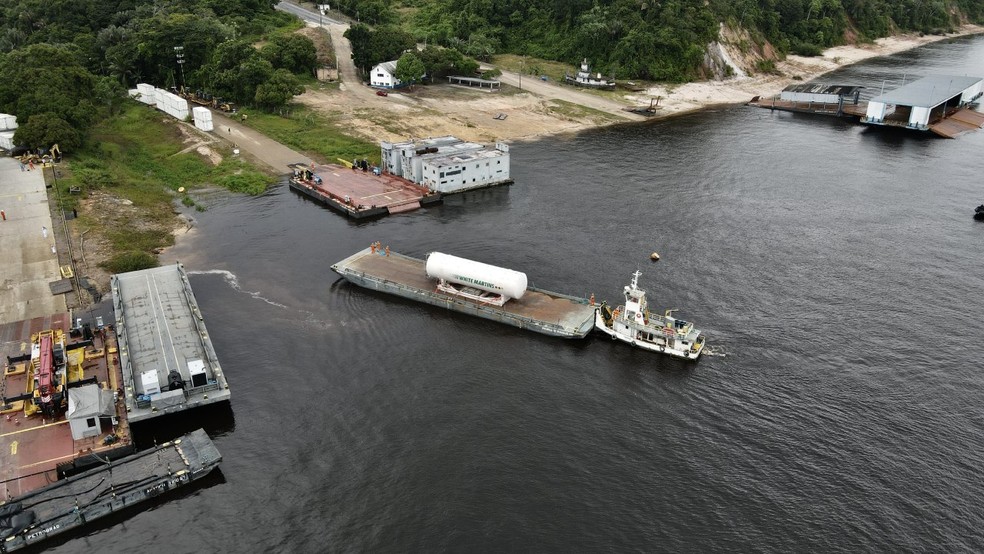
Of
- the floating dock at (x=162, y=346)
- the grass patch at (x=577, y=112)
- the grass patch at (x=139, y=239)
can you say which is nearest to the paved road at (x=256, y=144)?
the grass patch at (x=139, y=239)

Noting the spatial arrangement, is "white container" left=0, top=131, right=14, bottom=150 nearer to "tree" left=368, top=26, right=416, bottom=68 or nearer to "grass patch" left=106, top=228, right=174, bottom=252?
"grass patch" left=106, top=228, right=174, bottom=252

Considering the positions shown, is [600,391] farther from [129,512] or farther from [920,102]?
Result: [920,102]

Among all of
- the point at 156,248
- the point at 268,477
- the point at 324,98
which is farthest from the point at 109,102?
the point at 268,477

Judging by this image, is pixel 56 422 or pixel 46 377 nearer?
pixel 56 422

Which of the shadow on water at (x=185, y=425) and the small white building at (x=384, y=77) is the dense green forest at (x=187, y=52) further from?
the shadow on water at (x=185, y=425)

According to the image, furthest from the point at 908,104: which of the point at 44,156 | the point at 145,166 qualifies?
the point at 44,156
